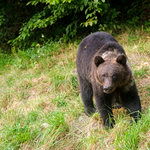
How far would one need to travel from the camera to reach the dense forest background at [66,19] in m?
7.32

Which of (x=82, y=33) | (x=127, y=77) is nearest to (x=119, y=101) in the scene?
(x=127, y=77)

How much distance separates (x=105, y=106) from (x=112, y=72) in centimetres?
72

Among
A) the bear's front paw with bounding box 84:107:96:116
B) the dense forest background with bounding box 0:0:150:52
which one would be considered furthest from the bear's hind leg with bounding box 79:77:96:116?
the dense forest background with bounding box 0:0:150:52

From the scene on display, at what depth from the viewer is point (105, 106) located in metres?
3.73

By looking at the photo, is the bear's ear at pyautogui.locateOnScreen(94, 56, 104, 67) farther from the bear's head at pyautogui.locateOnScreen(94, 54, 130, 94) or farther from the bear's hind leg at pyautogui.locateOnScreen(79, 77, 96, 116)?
the bear's hind leg at pyautogui.locateOnScreen(79, 77, 96, 116)

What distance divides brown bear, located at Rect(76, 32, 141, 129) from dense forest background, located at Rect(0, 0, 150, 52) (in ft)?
8.37

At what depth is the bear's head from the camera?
10.7 feet

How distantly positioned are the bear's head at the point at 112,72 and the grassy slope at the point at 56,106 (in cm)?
64

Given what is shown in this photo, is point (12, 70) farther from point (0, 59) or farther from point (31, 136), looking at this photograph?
point (31, 136)

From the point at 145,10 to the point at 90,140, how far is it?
636 centimetres

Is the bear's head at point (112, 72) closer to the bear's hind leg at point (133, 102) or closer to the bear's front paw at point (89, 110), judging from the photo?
the bear's hind leg at point (133, 102)

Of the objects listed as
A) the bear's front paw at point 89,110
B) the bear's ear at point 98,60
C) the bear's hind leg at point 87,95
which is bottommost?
the bear's front paw at point 89,110

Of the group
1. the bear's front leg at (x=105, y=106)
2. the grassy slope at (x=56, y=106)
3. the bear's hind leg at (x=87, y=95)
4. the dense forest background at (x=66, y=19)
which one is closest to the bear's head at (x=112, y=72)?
the bear's front leg at (x=105, y=106)

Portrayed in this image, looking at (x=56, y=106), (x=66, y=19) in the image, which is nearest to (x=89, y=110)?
(x=56, y=106)
